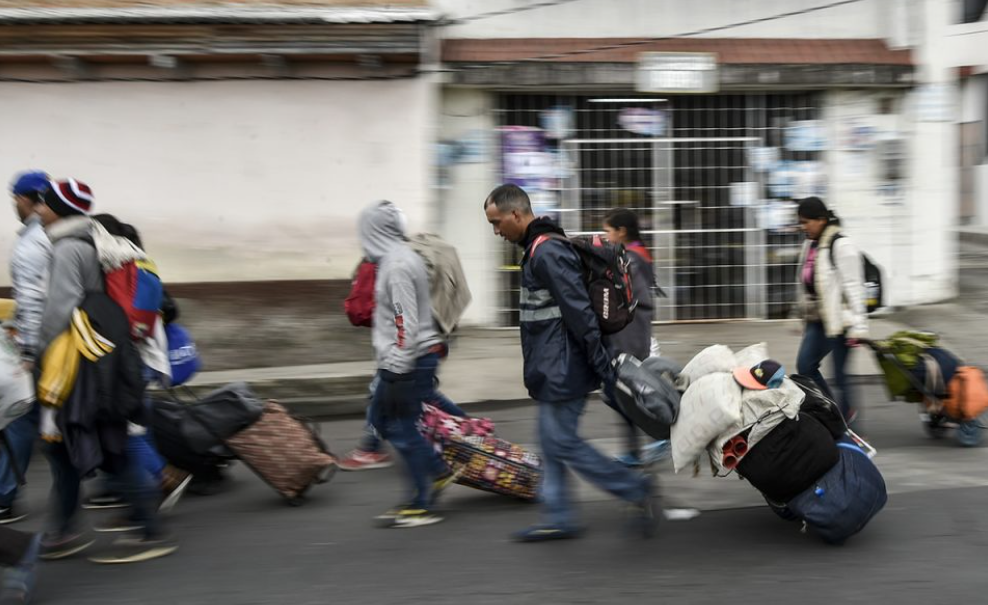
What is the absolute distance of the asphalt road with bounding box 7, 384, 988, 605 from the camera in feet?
14.6

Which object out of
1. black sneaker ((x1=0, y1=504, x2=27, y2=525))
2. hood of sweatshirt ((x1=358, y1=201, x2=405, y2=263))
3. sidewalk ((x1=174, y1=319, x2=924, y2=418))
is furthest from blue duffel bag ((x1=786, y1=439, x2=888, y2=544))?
black sneaker ((x1=0, y1=504, x2=27, y2=525))

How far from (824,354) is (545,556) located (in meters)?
2.87

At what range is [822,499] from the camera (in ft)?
15.7

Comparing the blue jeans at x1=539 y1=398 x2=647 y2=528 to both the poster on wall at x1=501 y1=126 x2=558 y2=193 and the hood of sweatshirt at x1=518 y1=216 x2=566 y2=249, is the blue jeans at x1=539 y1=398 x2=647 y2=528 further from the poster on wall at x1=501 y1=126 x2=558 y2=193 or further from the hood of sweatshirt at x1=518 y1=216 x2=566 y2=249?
the poster on wall at x1=501 y1=126 x2=558 y2=193

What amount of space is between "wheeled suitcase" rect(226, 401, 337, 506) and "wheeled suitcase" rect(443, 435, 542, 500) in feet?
2.49

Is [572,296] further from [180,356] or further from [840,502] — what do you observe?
[180,356]

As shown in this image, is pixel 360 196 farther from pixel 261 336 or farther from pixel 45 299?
pixel 45 299

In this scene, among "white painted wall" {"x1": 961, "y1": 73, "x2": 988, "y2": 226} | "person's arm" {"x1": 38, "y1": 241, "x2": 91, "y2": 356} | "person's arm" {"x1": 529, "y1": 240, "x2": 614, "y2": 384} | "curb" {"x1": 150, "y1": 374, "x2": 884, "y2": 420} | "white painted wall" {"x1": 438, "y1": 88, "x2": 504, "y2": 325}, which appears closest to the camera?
"person's arm" {"x1": 38, "y1": 241, "x2": 91, "y2": 356}

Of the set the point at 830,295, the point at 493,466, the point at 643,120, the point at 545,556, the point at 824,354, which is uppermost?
the point at 643,120

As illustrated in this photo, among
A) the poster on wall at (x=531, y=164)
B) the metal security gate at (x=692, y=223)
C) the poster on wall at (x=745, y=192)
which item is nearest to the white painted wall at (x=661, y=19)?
the poster on wall at (x=531, y=164)

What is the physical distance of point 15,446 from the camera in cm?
575

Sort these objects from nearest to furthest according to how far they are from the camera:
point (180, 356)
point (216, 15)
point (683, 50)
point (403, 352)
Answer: point (403, 352)
point (180, 356)
point (216, 15)
point (683, 50)

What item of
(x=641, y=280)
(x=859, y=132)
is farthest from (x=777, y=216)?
(x=641, y=280)

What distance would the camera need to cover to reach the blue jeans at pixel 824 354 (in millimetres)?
6675
